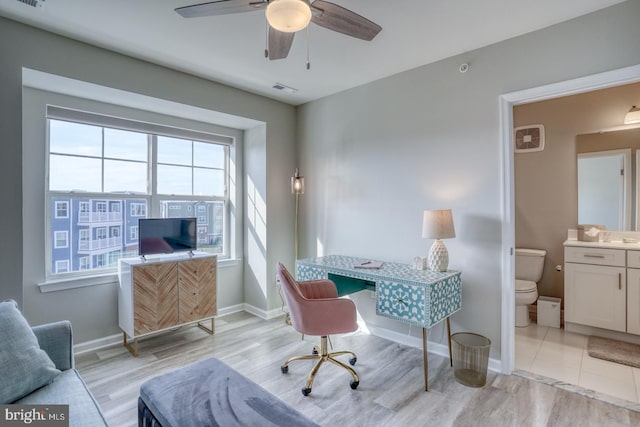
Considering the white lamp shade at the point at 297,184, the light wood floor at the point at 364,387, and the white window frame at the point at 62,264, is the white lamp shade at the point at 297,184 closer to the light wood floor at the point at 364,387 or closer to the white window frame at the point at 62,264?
the light wood floor at the point at 364,387

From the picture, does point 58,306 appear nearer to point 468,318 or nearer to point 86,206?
point 86,206

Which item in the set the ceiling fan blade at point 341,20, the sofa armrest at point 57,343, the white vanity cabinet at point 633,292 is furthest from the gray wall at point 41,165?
the white vanity cabinet at point 633,292

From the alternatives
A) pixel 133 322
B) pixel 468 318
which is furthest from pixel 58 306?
pixel 468 318

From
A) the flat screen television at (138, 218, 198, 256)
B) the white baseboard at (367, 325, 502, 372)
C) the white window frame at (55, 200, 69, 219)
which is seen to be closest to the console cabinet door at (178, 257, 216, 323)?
the flat screen television at (138, 218, 198, 256)

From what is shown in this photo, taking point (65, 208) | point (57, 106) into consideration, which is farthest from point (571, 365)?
point (57, 106)

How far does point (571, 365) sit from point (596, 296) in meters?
0.92

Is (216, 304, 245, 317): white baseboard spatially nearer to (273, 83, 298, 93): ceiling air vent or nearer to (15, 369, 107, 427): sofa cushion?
(15, 369, 107, 427): sofa cushion

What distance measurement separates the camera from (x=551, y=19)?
2.26 meters

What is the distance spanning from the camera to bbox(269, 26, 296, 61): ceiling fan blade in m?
1.85

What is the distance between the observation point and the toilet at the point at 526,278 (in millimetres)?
3404

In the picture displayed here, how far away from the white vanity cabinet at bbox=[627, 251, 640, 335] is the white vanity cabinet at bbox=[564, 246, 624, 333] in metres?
0.03

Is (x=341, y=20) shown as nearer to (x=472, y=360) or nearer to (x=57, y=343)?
(x=57, y=343)

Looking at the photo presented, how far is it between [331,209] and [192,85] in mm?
1972

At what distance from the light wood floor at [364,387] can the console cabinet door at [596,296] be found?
4.31 feet
